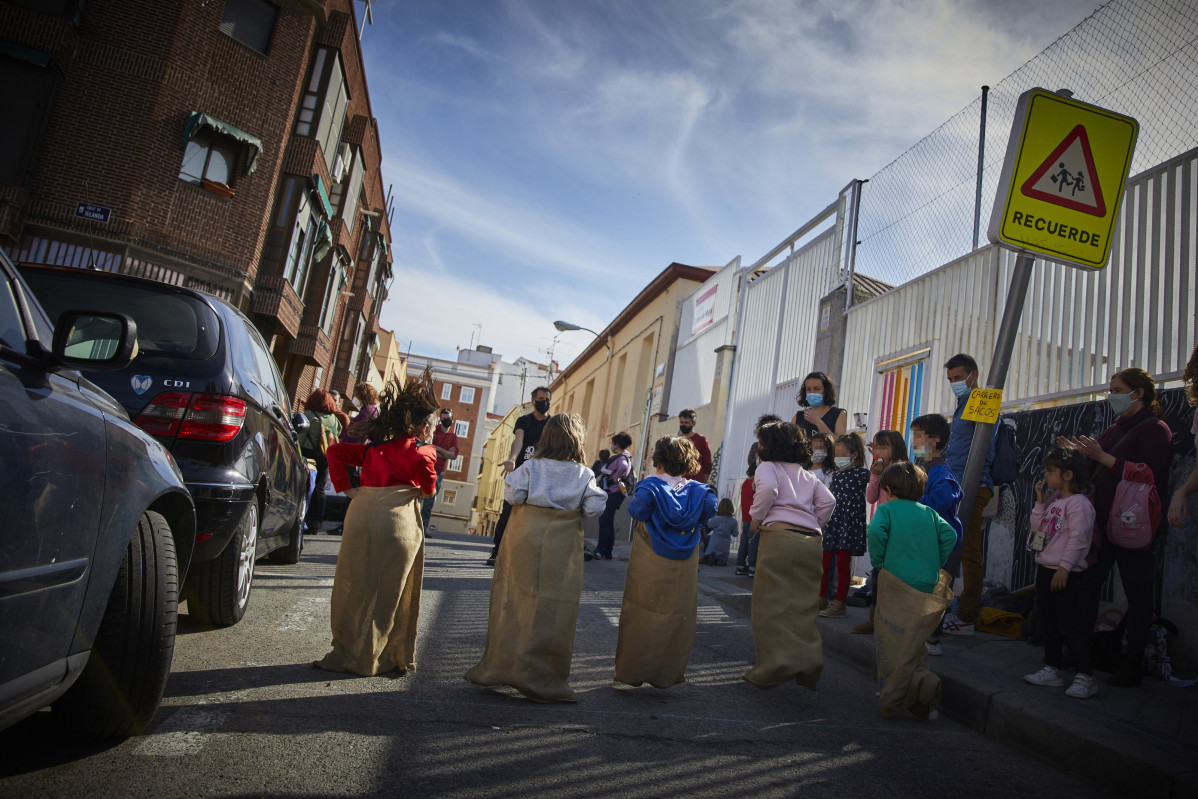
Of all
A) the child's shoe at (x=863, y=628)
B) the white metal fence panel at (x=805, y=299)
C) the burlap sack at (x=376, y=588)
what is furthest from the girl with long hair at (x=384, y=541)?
the white metal fence panel at (x=805, y=299)

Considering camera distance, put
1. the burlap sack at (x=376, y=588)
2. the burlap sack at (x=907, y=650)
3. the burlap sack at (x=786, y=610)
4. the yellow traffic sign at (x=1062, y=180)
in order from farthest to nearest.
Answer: the yellow traffic sign at (x=1062, y=180) → the burlap sack at (x=786, y=610) → the burlap sack at (x=907, y=650) → the burlap sack at (x=376, y=588)

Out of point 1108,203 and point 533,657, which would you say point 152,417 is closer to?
point 533,657

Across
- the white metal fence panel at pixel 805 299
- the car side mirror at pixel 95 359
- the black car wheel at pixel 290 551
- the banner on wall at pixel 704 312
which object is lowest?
the black car wheel at pixel 290 551

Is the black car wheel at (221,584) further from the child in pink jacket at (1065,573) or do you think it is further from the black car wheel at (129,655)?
the child in pink jacket at (1065,573)

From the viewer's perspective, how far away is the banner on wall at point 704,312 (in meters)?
21.4

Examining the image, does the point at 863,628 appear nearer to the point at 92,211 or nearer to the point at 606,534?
the point at 606,534

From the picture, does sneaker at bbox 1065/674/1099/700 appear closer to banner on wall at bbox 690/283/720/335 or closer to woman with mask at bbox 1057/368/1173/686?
woman with mask at bbox 1057/368/1173/686

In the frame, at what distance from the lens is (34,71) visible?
17.1 metres

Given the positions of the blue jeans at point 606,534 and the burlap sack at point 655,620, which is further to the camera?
the blue jeans at point 606,534

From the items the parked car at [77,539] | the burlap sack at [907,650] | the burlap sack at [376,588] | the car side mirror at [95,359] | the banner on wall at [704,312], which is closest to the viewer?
the parked car at [77,539]

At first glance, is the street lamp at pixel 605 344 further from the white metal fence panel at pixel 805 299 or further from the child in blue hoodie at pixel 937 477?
the child in blue hoodie at pixel 937 477

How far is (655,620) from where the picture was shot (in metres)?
4.30

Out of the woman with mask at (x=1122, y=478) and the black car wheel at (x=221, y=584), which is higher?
the woman with mask at (x=1122, y=478)

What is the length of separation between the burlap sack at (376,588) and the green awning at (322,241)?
1947cm
